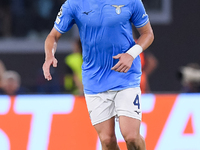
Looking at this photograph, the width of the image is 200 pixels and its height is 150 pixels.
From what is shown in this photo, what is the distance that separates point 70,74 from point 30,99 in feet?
7.44

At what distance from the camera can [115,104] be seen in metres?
4.50

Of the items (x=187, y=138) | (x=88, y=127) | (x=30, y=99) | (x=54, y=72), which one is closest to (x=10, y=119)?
(x=30, y=99)

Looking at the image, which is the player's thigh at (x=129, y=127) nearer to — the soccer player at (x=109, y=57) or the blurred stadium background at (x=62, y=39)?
the soccer player at (x=109, y=57)

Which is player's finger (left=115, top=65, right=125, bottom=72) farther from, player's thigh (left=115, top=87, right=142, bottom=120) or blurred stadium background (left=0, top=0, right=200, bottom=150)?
blurred stadium background (left=0, top=0, right=200, bottom=150)

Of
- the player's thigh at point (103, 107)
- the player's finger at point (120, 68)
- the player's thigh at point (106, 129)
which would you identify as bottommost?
the player's thigh at point (106, 129)

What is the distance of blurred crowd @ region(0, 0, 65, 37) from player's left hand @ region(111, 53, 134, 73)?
23.9 ft

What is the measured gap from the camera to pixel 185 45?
1169cm

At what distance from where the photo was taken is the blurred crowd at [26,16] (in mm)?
11156

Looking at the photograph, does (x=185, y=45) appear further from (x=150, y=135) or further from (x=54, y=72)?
(x=150, y=135)

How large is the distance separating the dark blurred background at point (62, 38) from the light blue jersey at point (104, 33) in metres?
5.99

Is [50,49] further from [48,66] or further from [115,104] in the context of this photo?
[115,104]

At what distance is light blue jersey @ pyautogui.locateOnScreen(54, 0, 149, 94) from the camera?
14.2 feet

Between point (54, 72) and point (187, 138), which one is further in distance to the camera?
point (54, 72)

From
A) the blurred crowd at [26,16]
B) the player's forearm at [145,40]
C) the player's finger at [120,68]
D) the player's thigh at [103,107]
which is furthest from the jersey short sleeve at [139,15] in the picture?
the blurred crowd at [26,16]
